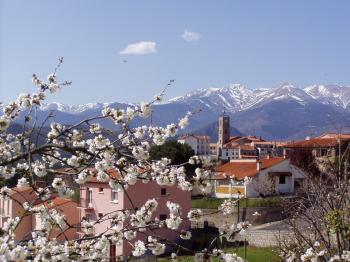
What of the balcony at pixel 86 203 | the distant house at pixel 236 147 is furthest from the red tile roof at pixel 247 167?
the distant house at pixel 236 147

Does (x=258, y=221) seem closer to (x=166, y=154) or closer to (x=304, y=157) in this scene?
(x=166, y=154)

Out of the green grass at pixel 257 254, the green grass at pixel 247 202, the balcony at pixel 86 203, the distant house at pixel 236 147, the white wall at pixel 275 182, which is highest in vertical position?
the distant house at pixel 236 147

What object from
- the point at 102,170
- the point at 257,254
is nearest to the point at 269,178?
the point at 257,254

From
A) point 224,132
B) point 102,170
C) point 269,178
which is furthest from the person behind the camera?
point 224,132

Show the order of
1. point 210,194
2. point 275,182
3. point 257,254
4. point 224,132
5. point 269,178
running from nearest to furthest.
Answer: point 210,194
point 257,254
point 269,178
point 275,182
point 224,132

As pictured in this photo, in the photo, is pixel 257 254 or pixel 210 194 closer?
pixel 210 194

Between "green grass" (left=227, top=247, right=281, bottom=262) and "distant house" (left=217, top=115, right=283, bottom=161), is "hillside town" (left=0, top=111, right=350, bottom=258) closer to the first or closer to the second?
"green grass" (left=227, top=247, right=281, bottom=262)

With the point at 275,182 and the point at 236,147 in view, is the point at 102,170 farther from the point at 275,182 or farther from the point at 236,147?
the point at 236,147

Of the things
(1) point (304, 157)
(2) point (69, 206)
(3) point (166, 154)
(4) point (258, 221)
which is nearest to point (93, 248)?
(2) point (69, 206)

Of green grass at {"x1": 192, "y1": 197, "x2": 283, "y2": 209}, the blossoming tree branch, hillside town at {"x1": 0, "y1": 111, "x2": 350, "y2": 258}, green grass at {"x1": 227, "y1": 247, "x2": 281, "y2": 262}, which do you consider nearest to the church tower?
hillside town at {"x1": 0, "y1": 111, "x2": 350, "y2": 258}

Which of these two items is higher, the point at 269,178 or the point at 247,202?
the point at 269,178

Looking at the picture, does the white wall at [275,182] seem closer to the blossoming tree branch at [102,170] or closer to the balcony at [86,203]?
the balcony at [86,203]

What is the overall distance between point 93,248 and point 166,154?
4053cm

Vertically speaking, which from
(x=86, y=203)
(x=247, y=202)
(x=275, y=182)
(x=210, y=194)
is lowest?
(x=247, y=202)
